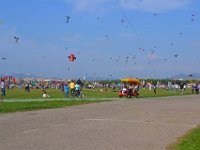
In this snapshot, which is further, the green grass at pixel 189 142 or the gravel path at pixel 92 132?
the gravel path at pixel 92 132

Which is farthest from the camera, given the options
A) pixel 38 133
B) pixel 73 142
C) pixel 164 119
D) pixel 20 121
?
pixel 164 119

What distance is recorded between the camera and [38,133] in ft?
49.3

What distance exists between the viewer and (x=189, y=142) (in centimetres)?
1347

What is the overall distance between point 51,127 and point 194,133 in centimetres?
468

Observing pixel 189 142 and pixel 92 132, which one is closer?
pixel 189 142

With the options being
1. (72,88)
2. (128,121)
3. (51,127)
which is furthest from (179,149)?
(72,88)

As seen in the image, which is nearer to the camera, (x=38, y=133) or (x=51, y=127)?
(x=38, y=133)

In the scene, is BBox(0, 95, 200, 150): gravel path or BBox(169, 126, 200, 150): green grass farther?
BBox(0, 95, 200, 150): gravel path

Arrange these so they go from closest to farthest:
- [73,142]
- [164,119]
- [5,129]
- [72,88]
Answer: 1. [73,142]
2. [5,129]
3. [164,119]
4. [72,88]

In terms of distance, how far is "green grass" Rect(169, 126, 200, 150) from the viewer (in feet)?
41.1

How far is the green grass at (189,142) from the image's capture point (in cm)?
1254

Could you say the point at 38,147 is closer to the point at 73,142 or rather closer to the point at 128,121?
the point at 73,142

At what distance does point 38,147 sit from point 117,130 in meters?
4.62

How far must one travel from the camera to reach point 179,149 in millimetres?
12242
